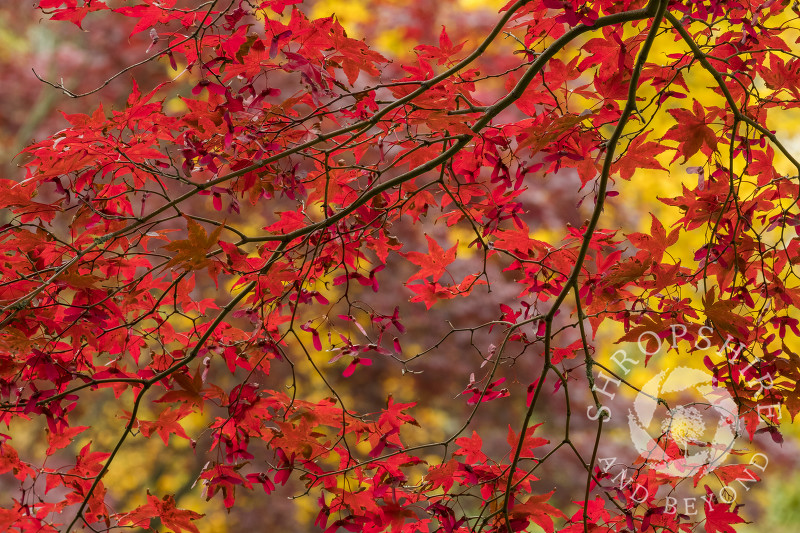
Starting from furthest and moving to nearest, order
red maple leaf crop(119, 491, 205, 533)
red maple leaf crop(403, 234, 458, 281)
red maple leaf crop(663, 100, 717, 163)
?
red maple leaf crop(403, 234, 458, 281) → red maple leaf crop(119, 491, 205, 533) → red maple leaf crop(663, 100, 717, 163)

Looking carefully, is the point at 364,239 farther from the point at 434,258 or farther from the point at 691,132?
the point at 691,132

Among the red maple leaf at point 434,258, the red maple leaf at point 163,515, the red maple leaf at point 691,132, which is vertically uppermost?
the red maple leaf at point 434,258

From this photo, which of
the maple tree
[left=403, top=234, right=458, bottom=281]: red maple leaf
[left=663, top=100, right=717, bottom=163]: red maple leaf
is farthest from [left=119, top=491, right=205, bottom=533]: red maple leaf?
[left=663, top=100, right=717, bottom=163]: red maple leaf

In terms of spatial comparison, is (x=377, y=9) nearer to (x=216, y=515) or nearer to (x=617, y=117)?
(x=617, y=117)

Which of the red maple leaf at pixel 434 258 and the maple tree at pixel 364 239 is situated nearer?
the maple tree at pixel 364 239

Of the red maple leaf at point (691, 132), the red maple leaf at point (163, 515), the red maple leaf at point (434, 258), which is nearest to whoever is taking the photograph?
the red maple leaf at point (691, 132)

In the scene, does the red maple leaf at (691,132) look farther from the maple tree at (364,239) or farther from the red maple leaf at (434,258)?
the red maple leaf at (434,258)

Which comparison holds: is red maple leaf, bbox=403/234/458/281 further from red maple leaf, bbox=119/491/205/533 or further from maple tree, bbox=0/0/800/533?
red maple leaf, bbox=119/491/205/533

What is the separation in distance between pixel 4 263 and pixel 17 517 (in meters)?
0.59

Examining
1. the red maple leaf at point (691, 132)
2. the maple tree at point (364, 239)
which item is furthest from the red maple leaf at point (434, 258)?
the red maple leaf at point (691, 132)

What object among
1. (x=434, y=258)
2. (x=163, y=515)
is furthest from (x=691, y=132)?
(x=163, y=515)

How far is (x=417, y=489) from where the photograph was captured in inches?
62.9

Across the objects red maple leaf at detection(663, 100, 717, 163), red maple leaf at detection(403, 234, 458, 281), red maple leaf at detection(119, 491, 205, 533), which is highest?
red maple leaf at detection(403, 234, 458, 281)

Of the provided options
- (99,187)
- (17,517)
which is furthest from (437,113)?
(17,517)
